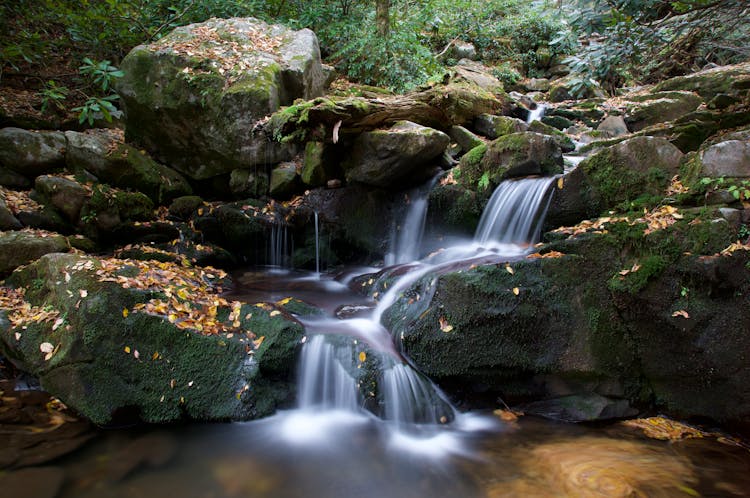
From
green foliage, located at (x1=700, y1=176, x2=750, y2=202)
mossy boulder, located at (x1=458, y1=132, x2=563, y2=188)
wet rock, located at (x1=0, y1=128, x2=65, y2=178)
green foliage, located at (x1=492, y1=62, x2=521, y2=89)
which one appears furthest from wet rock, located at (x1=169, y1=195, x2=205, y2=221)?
green foliage, located at (x1=492, y1=62, x2=521, y2=89)

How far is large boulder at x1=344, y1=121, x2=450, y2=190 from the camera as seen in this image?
7.30 m

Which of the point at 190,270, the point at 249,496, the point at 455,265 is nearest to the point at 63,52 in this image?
the point at 190,270

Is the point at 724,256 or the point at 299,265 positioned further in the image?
the point at 299,265

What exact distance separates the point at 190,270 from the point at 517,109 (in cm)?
897

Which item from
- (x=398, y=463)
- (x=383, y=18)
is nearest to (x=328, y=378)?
(x=398, y=463)

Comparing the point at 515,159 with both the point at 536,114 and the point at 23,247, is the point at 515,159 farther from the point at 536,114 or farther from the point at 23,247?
the point at 23,247

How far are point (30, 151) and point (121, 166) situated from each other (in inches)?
57.8

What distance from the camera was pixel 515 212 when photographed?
20.9 ft

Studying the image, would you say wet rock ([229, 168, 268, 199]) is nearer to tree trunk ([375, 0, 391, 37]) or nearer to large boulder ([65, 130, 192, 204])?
large boulder ([65, 130, 192, 204])

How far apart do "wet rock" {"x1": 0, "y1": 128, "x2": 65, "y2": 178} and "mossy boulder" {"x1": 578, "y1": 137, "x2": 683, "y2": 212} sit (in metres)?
9.13

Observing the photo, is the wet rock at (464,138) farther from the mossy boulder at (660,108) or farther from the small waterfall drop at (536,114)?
the mossy boulder at (660,108)

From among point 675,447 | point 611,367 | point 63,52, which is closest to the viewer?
point 675,447

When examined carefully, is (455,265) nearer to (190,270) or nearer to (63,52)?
(190,270)

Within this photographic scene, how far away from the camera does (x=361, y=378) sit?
14.7 feet
